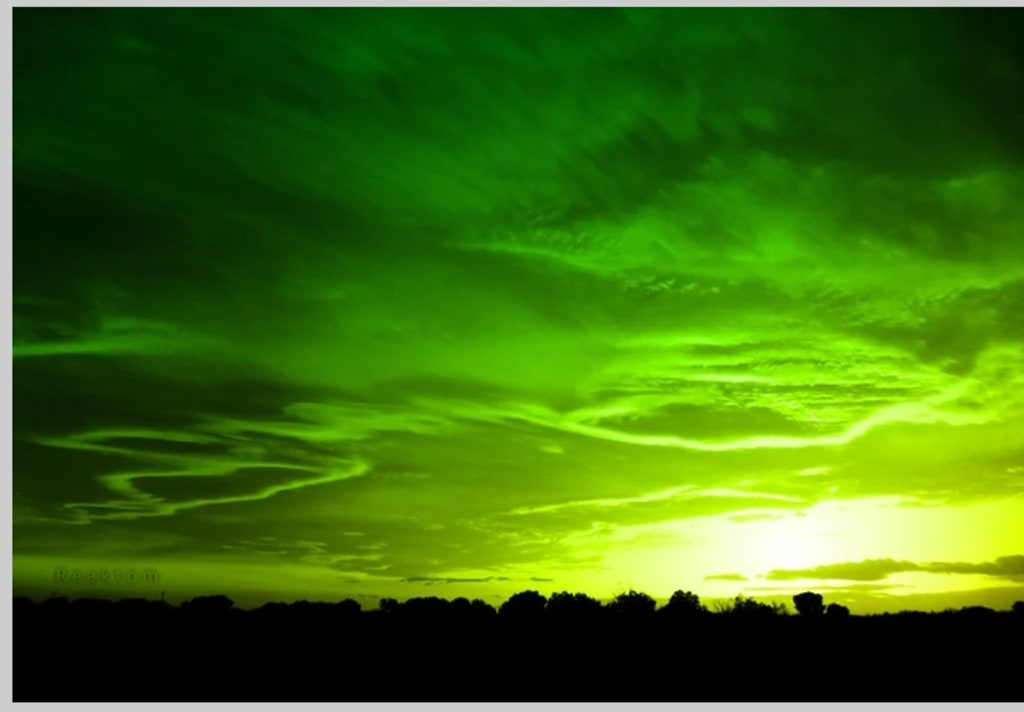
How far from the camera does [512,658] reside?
19562mm

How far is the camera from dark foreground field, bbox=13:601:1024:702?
16.9 metres

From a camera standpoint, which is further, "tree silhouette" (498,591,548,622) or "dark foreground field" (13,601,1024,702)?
"tree silhouette" (498,591,548,622)

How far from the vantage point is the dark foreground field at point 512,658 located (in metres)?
16.9

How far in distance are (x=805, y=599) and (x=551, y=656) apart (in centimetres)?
1060

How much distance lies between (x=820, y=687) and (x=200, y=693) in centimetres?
1113

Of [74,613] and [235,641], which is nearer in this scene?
[235,641]

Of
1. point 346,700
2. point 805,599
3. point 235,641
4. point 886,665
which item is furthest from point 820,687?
point 235,641

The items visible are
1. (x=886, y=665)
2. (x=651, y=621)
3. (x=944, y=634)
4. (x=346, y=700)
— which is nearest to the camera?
(x=346, y=700)

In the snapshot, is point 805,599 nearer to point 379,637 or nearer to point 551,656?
point 551,656

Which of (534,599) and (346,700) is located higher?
(534,599)

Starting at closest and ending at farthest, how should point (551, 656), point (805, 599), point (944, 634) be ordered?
point (551, 656), point (944, 634), point (805, 599)

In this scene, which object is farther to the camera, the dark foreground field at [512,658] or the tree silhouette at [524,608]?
the tree silhouette at [524,608]

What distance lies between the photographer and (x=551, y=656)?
A: 19578mm

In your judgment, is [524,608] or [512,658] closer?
[512,658]
